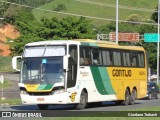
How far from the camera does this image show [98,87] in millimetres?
31938

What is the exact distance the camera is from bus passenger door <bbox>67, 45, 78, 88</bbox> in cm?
2875

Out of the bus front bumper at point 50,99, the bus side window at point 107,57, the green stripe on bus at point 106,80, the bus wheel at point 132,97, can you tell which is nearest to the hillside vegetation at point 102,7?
the bus wheel at point 132,97

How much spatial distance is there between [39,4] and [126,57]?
5625 inches

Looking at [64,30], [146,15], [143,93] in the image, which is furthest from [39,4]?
[143,93]

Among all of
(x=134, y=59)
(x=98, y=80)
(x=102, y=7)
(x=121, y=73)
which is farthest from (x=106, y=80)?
(x=102, y=7)

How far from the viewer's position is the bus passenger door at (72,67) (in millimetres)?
28750

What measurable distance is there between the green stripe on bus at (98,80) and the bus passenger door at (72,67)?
2003 millimetres

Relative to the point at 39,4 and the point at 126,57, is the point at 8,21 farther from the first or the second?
the point at 126,57

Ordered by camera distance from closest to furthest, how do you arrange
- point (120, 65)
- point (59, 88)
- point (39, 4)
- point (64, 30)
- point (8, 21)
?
point (59, 88)
point (120, 65)
point (64, 30)
point (8, 21)
point (39, 4)

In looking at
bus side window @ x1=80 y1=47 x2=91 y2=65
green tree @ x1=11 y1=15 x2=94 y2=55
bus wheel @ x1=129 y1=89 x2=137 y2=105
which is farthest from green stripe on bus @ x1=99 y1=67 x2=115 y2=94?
green tree @ x1=11 y1=15 x2=94 y2=55

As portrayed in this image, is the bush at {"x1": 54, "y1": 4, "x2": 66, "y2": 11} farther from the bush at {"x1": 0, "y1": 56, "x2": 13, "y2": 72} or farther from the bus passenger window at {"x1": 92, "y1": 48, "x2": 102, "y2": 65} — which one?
the bus passenger window at {"x1": 92, "y1": 48, "x2": 102, "y2": 65}

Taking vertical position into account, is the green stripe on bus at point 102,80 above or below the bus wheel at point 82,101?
above

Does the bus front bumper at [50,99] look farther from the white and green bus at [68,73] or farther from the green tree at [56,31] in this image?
the green tree at [56,31]

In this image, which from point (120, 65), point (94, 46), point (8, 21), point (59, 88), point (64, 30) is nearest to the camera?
point (59, 88)
